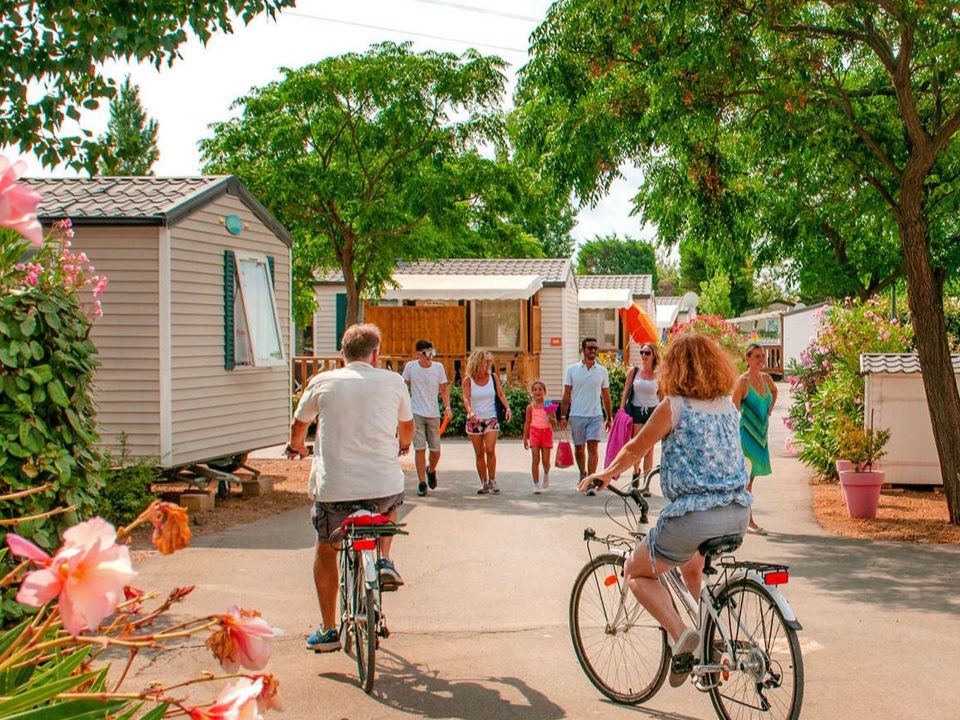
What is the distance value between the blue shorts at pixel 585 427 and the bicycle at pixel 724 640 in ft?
28.2

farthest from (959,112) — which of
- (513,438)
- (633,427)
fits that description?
(513,438)

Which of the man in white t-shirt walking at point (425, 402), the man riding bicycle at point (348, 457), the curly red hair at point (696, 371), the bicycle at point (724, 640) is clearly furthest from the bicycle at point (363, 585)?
the man in white t-shirt walking at point (425, 402)

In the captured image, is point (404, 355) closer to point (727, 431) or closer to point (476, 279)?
point (476, 279)

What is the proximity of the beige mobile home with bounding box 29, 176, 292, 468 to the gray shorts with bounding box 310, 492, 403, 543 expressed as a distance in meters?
6.10

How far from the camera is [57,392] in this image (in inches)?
299

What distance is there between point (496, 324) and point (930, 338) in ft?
62.4

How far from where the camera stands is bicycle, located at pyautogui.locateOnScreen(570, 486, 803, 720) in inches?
195

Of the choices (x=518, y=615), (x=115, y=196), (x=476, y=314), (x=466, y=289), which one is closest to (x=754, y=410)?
(x=518, y=615)

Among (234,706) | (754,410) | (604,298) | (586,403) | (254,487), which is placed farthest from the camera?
(604,298)

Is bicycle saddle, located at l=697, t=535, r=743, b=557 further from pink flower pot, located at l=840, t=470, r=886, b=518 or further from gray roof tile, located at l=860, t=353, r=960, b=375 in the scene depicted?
gray roof tile, located at l=860, t=353, r=960, b=375

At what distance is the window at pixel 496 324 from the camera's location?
97.9 ft

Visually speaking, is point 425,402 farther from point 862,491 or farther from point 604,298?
point 604,298

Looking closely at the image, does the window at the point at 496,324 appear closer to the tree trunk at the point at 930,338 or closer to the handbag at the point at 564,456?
the handbag at the point at 564,456

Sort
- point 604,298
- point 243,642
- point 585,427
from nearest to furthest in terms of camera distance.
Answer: point 243,642, point 585,427, point 604,298
